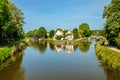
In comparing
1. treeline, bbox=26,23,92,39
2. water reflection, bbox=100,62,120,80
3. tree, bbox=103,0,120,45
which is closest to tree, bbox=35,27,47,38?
Result: treeline, bbox=26,23,92,39

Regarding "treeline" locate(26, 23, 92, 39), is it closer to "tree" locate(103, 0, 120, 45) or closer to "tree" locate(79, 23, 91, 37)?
"tree" locate(79, 23, 91, 37)

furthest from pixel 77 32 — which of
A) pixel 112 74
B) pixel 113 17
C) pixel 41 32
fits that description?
pixel 112 74

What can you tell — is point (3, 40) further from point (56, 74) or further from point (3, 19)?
point (56, 74)

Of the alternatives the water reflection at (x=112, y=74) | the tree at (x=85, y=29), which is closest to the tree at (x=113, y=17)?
the water reflection at (x=112, y=74)

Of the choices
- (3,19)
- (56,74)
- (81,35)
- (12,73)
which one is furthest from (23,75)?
(81,35)

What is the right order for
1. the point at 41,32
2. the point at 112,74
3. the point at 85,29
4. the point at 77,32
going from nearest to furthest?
1. the point at 112,74
2. the point at 77,32
3. the point at 85,29
4. the point at 41,32

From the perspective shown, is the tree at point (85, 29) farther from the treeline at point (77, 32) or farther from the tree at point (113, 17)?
the tree at point (113, 17)

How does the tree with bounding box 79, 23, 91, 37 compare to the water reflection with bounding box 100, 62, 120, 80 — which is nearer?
the water reflection with bounding box 100, 62, 120, 80

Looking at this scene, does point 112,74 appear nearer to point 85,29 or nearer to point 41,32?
point 85,29

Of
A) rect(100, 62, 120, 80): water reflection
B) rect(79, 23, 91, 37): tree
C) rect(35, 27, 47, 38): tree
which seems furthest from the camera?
rect(35, 27, 47, 38): tree

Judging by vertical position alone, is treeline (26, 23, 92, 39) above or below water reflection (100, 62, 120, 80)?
above

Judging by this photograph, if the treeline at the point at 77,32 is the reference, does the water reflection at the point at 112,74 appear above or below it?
below

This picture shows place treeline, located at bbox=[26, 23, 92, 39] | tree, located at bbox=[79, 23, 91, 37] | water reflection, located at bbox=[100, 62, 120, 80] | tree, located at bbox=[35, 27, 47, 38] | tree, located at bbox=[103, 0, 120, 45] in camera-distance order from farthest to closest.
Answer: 1. tree, located at bbox=[35, 27, 47, 38]
2. tree, located at bbox=[79, 23, 91, 37]
3. treeline, located at bbox=[26, 23, 92, 39]
4. tree, located at bbox=[103, 0, 120, 45]
5. water reflection, located at bbox=[100, 62, 120, 80]

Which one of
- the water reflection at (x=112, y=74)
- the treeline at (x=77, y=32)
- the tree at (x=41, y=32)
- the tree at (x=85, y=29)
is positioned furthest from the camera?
the tree at (x=41, y=32)
